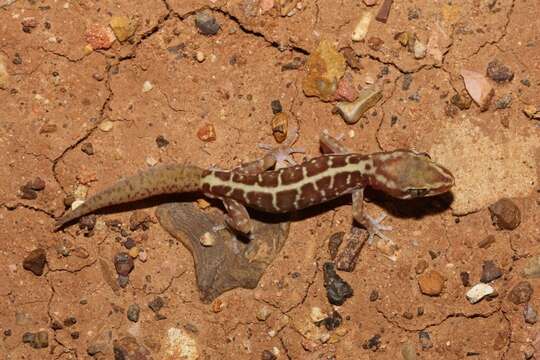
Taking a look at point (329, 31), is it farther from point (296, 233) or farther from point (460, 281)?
point (460, 281)

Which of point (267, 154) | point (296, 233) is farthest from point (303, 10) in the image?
point (296, 233)

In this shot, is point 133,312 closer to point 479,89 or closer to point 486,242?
point 486,242

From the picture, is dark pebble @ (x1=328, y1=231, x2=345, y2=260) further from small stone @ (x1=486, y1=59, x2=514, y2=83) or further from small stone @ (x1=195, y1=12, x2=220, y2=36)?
small stone @ (x1=195, y1=12, x2=220, y2=36)

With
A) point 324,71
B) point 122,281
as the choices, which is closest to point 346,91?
point 324,71

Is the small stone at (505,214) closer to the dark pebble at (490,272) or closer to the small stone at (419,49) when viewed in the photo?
the dark pebble at (490,272)

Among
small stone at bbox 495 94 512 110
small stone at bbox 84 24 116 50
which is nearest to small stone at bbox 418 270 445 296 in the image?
small stone at bbox 495 94 512 110

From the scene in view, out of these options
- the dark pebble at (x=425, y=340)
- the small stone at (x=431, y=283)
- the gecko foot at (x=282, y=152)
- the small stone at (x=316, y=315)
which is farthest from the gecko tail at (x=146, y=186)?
the dark pebble at (x=425, y=340)
